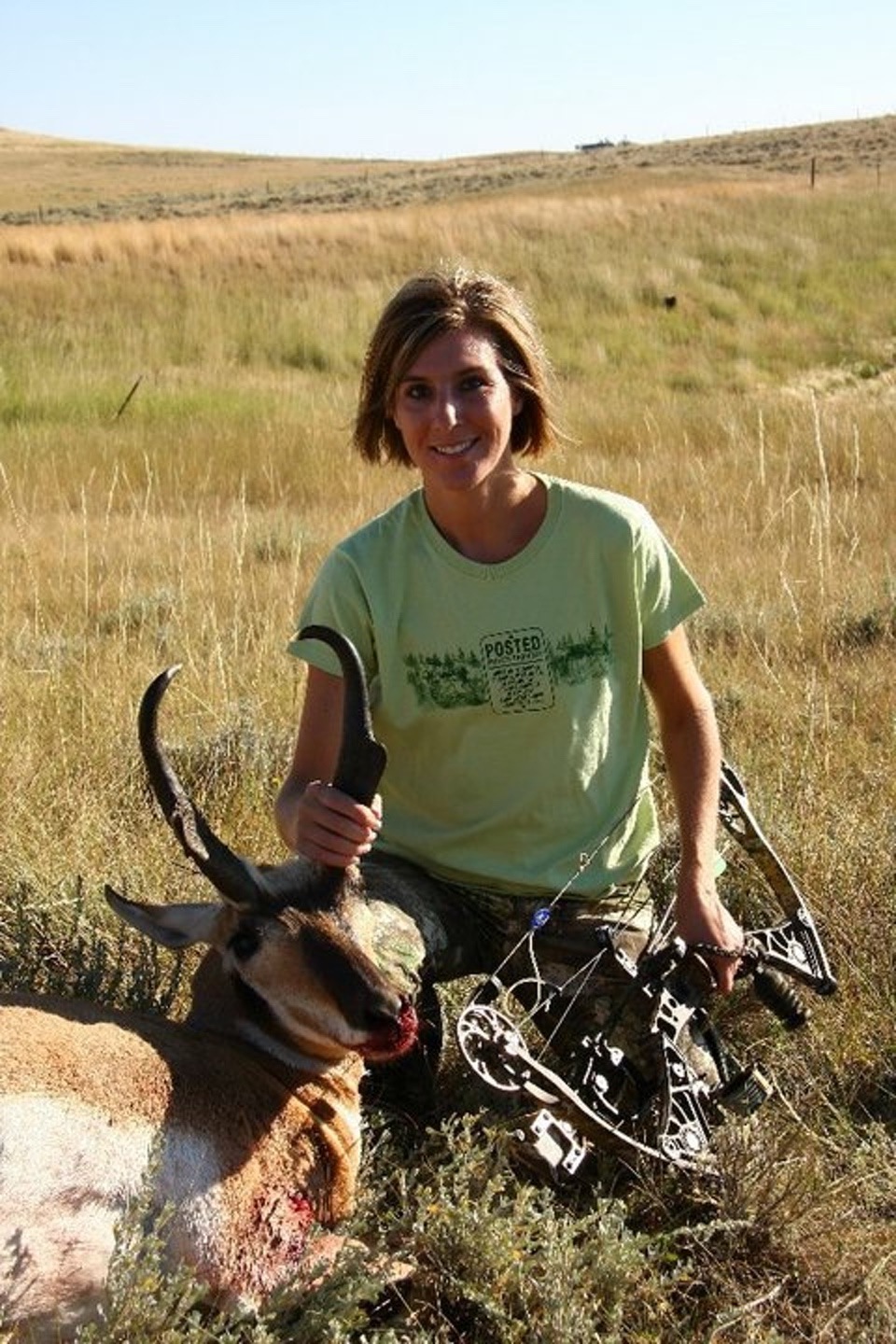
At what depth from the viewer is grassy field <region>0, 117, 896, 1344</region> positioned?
10.4ft

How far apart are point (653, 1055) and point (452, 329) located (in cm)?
178

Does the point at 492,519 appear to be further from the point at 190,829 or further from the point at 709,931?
the point at 190,829

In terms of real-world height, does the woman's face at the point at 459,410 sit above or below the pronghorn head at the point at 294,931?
above

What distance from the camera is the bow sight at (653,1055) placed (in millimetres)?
3158

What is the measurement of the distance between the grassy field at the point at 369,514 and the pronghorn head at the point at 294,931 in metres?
0.42

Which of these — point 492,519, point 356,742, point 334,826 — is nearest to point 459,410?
point 492,519

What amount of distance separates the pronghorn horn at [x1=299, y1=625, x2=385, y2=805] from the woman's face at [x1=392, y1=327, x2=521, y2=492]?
0.75 metres

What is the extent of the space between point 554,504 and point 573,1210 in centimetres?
165

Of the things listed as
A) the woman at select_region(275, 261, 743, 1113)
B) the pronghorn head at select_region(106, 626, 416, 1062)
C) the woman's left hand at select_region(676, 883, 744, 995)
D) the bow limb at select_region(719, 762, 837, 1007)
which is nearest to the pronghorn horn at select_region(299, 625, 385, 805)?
the pronghorn head at select_region(106, 626, 416, 1062)

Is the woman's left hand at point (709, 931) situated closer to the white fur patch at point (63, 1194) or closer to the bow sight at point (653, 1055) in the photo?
the bow sight at point (653, 1055)

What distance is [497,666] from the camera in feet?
12.4

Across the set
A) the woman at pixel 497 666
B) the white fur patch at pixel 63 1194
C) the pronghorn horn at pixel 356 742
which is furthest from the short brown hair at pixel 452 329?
the white fur patch at pixel 63 1194

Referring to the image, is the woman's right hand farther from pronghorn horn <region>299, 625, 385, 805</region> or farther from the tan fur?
the tan fur

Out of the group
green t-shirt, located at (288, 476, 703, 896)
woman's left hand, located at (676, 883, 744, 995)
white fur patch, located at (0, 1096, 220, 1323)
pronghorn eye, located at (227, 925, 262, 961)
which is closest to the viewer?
white fur patch, located at (0, 1096, 220, 1323)
